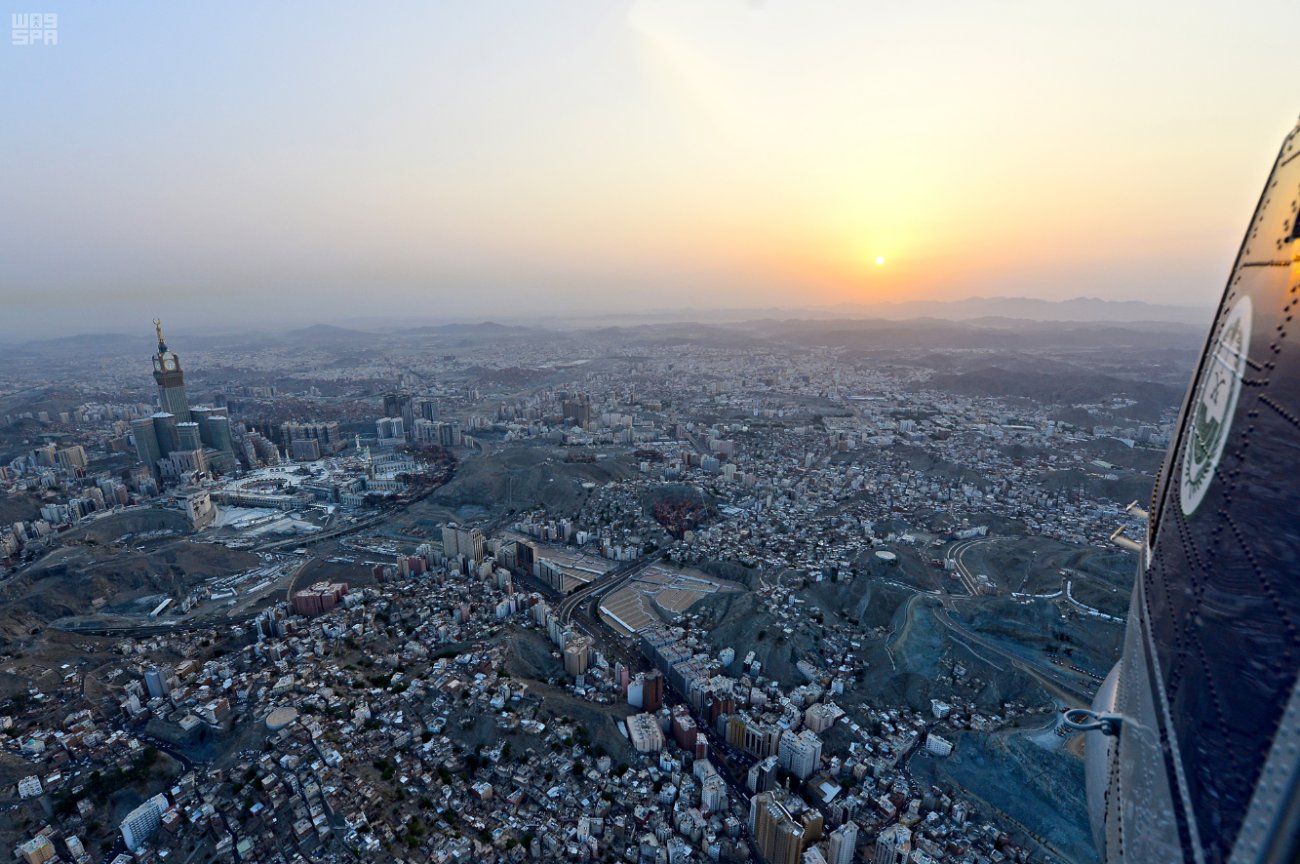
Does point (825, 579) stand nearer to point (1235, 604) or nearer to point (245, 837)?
point (245, 837)

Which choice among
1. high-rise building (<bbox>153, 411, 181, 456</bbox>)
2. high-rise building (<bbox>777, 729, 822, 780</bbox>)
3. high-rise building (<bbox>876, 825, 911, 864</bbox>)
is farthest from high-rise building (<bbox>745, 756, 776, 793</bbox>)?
high-rise building (<bbox>153, 411, 181, 456</bbox>)

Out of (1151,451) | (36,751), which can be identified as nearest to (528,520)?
(36,751)

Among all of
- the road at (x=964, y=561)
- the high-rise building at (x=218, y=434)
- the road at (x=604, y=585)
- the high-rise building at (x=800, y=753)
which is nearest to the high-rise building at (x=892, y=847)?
the high-rise building at (x=800, y=753)

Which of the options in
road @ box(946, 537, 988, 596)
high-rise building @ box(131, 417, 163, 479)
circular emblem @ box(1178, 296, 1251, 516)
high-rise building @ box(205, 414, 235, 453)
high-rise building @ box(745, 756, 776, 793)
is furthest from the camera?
high-rise building @ box(205, 414, 235, 453)

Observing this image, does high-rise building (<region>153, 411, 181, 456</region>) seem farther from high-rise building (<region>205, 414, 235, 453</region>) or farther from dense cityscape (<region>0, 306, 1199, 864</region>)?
high-rise building (<region>205, 414, 235, 453</region>)

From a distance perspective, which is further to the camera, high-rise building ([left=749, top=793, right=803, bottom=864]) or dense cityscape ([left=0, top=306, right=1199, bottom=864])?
dense cityscape ([left=0, top=306, right=1199, bottom=864])

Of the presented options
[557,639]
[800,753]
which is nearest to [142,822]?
[557,639]
